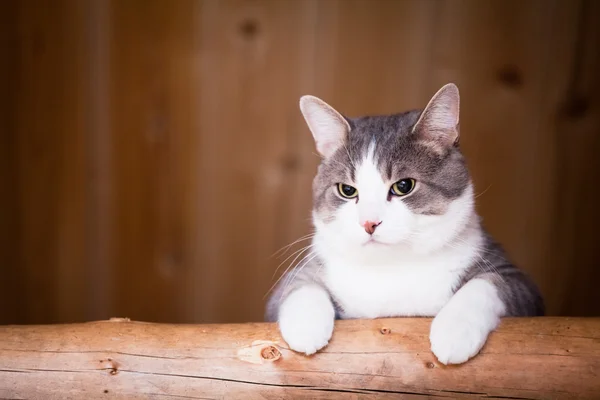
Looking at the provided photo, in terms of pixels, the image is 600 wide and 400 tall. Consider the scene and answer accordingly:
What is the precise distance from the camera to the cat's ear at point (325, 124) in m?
1.59

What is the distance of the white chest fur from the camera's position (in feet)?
4.94

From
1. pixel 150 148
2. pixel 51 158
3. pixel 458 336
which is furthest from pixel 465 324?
pixel 51 158

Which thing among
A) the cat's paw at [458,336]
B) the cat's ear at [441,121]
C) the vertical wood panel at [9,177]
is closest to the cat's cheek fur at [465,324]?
the cat's paw at [458,336]

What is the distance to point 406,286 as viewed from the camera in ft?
4.96

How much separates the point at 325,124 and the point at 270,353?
2.05 feet

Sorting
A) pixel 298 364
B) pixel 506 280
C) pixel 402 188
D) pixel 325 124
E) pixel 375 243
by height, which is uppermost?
pixel 325 124

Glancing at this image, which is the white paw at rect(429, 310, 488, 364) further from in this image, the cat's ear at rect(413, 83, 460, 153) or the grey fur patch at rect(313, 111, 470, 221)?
the cat's ear at rect(413, 83, 460, 153)

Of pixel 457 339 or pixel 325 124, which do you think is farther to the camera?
pixel 325 124

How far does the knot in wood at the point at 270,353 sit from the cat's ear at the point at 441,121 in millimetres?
627

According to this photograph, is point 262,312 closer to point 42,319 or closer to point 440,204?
point 42,319

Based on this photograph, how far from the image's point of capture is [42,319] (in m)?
2.64

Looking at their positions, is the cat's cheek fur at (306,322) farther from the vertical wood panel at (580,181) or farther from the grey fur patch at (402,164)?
the vertical wood panel at (580,181)

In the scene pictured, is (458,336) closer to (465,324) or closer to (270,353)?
(465,324)

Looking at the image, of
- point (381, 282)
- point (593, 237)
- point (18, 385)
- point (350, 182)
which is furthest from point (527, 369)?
point (593, 237)
